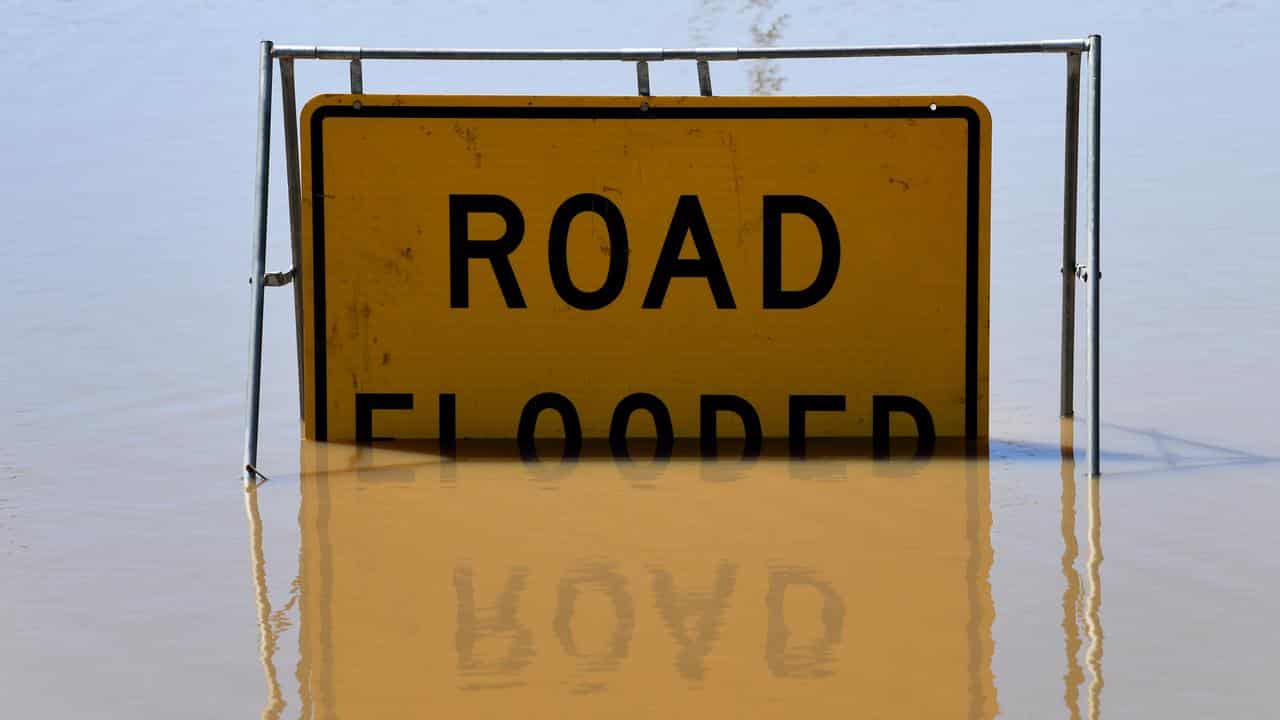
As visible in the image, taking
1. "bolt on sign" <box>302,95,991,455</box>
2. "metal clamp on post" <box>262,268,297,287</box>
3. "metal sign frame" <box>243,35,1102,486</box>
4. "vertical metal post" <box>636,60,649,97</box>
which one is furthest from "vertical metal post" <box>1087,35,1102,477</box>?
"metal clamp on post" <box>262,268,297,287</box>

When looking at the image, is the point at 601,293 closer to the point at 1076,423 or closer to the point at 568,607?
the point at 1076,423

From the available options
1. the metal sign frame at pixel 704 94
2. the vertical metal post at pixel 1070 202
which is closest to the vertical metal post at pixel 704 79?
the metal sign frame at pixel 704 94

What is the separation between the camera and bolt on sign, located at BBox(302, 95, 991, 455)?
18.9 feet

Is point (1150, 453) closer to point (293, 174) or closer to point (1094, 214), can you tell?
point (1094, 214)

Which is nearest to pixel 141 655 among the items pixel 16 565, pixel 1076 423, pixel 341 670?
pixel 341 670

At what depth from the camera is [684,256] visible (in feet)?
19.0

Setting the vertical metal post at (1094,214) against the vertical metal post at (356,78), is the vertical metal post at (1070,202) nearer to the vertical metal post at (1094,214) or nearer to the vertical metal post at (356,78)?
the vertical metal post at (1094,214)

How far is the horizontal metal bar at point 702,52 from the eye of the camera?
5.52 m

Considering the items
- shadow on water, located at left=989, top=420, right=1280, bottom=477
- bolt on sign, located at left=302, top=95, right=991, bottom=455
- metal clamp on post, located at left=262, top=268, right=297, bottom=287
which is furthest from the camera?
bolt on sign, located at left=302, top=95, right=991, bottom=455

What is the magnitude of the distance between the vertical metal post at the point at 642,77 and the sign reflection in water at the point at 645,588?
4.24ft

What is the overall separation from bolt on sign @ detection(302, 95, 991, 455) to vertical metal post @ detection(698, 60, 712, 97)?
0.16ft

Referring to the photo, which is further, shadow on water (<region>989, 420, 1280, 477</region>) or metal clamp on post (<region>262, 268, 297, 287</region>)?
metal clamp on post (<region>262, 268, 297, 287</region>)

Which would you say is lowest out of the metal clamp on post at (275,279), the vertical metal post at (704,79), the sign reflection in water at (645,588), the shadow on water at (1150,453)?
the sign reflection in water at (645,588)

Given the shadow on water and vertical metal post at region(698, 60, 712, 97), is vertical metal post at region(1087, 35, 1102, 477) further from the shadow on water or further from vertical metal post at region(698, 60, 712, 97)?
vertical metal post at region(698, 60, 712, 97)
